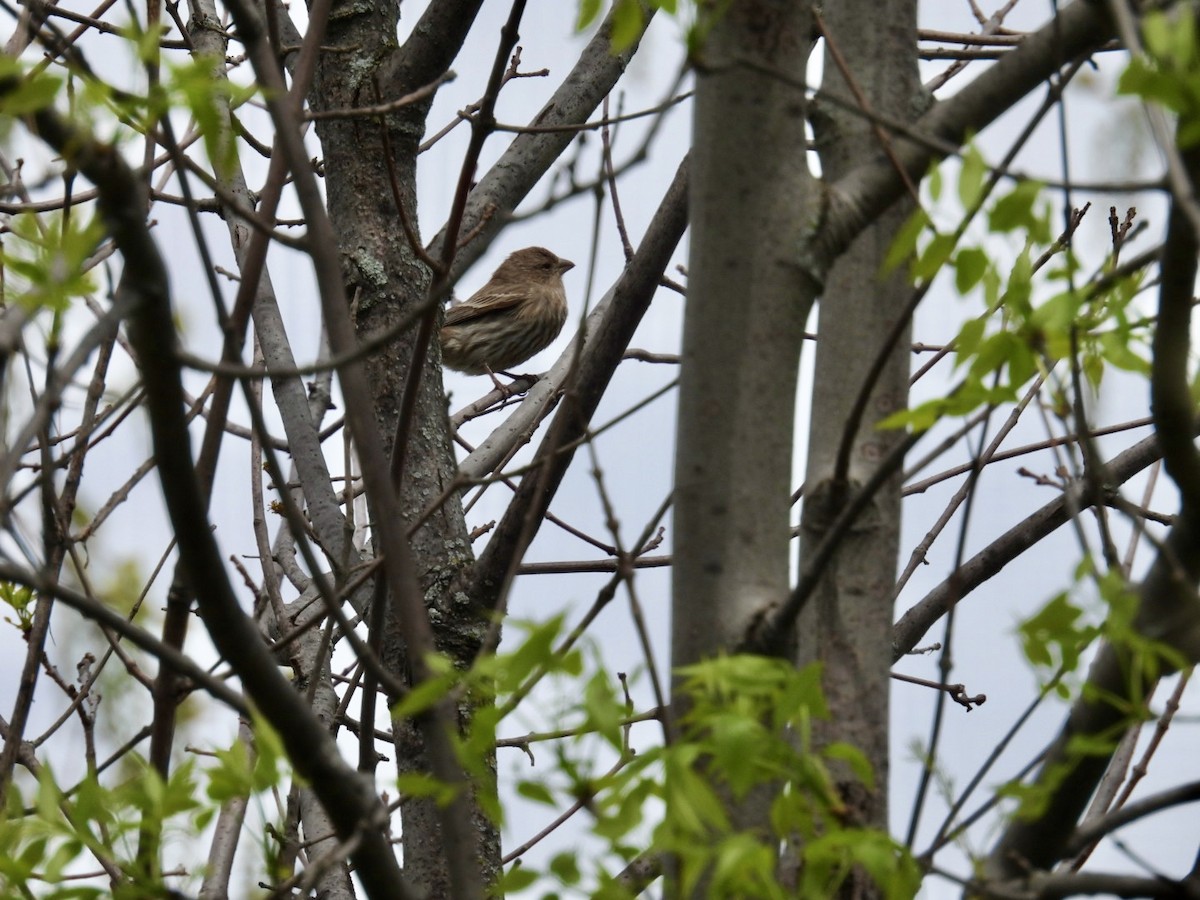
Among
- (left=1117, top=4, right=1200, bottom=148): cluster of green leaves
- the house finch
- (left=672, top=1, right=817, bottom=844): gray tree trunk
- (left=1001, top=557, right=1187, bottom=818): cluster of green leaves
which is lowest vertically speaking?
(left=1001, top=557, right=1187, bottom=818): cluster of green leaves

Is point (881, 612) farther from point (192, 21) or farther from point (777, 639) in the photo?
point (192, 21)

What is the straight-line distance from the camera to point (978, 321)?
1.85 meters

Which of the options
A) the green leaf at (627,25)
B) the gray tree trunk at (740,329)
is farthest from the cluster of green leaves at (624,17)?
the gray tree trunk at (740,329)

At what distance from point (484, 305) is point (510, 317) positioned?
10.5 inches

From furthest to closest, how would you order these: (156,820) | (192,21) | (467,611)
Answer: (192,21)
(467,611)
(156,820)

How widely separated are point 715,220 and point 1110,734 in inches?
38.2

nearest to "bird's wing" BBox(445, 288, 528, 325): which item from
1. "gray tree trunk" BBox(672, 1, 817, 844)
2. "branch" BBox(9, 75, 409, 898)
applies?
"gray tree trunk" BBox(672, 1, 817, 844)

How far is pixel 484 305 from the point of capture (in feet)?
37.2

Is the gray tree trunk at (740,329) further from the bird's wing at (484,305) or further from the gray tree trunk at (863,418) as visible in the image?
the bird's wing at (484,305)

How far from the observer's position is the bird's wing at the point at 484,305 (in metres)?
11.3

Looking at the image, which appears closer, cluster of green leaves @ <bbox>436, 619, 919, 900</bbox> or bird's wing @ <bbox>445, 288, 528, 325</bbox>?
cluster of green leaves @ <bbox>436, 619, 919, 900</bbox>

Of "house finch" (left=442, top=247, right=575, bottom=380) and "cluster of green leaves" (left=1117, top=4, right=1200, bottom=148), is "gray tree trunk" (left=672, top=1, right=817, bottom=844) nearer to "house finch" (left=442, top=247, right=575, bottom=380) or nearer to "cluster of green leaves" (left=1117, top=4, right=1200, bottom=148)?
"cluster of green leaves" (left=1117, top=4, right=1200, bottom=148)

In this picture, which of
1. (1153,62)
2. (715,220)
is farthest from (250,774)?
(1153,62)

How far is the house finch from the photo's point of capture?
37.1ft
